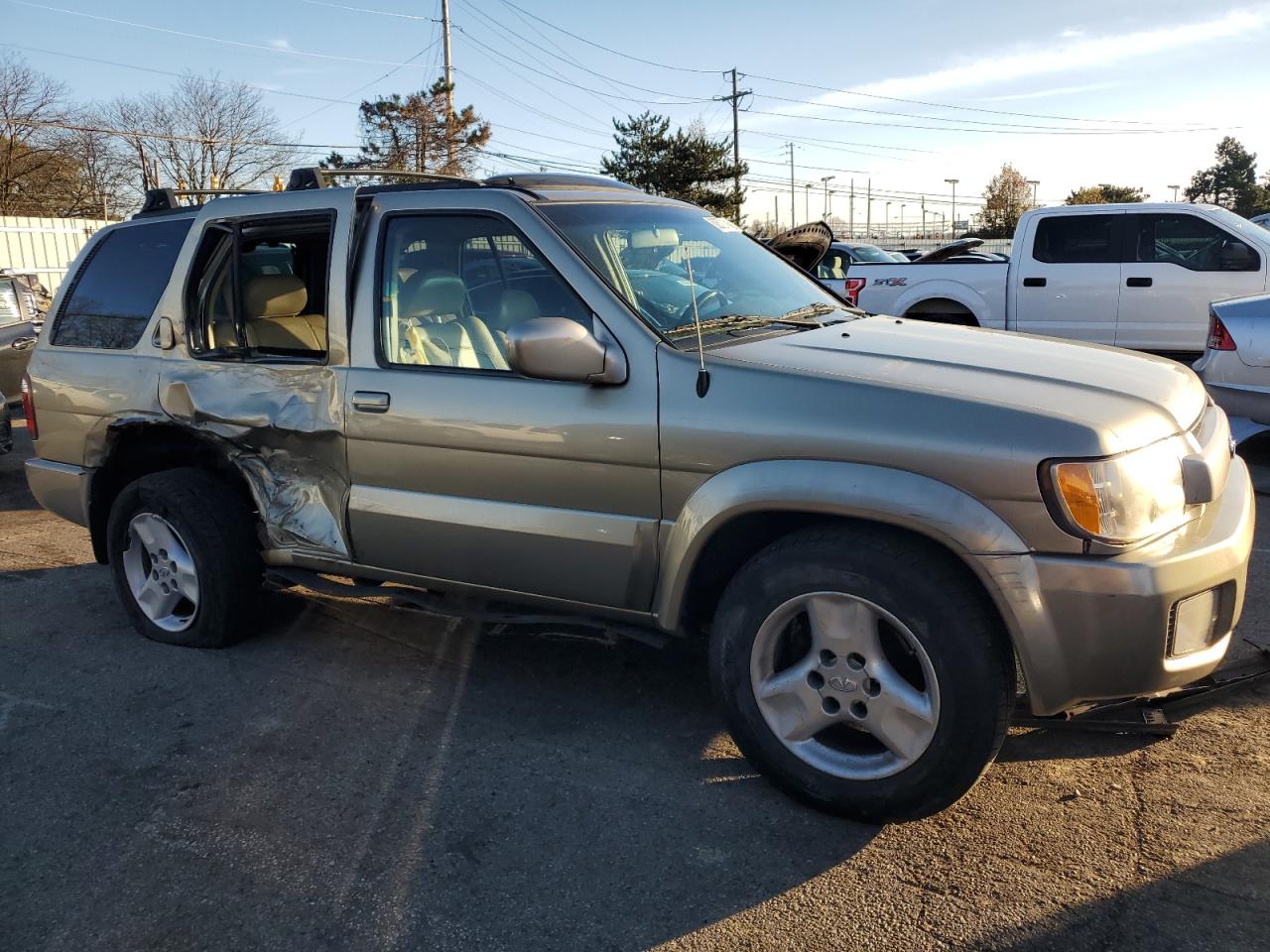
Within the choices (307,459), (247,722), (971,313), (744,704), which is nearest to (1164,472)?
(744,704)

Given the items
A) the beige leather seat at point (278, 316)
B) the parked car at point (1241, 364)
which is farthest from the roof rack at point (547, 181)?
the parked car at point (1241, 364)

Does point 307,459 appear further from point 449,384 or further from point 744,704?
point 744,704

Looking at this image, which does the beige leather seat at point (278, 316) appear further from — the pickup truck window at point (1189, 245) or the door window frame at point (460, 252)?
the pickup truck window at point (1189, 245)

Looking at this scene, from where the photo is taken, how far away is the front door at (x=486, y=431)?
10.4 ft

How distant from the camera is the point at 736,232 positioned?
4.32 metres

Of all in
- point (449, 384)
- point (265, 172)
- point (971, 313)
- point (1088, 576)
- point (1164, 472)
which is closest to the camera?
point (1088, 576)

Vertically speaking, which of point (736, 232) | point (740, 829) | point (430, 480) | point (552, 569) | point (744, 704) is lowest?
point (740, 829)

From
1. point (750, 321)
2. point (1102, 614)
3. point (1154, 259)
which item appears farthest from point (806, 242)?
point (1154, 259)

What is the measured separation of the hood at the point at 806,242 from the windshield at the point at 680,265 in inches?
41.7

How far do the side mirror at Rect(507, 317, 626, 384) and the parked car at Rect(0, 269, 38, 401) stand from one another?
23.7ft

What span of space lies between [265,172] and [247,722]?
43936mm

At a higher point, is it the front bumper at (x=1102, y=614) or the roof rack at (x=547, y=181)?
the roof rack at (x=547, y=181)

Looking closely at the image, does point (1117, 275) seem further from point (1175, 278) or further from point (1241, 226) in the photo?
point (1241, 226)

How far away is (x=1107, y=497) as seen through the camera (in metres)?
2.54
